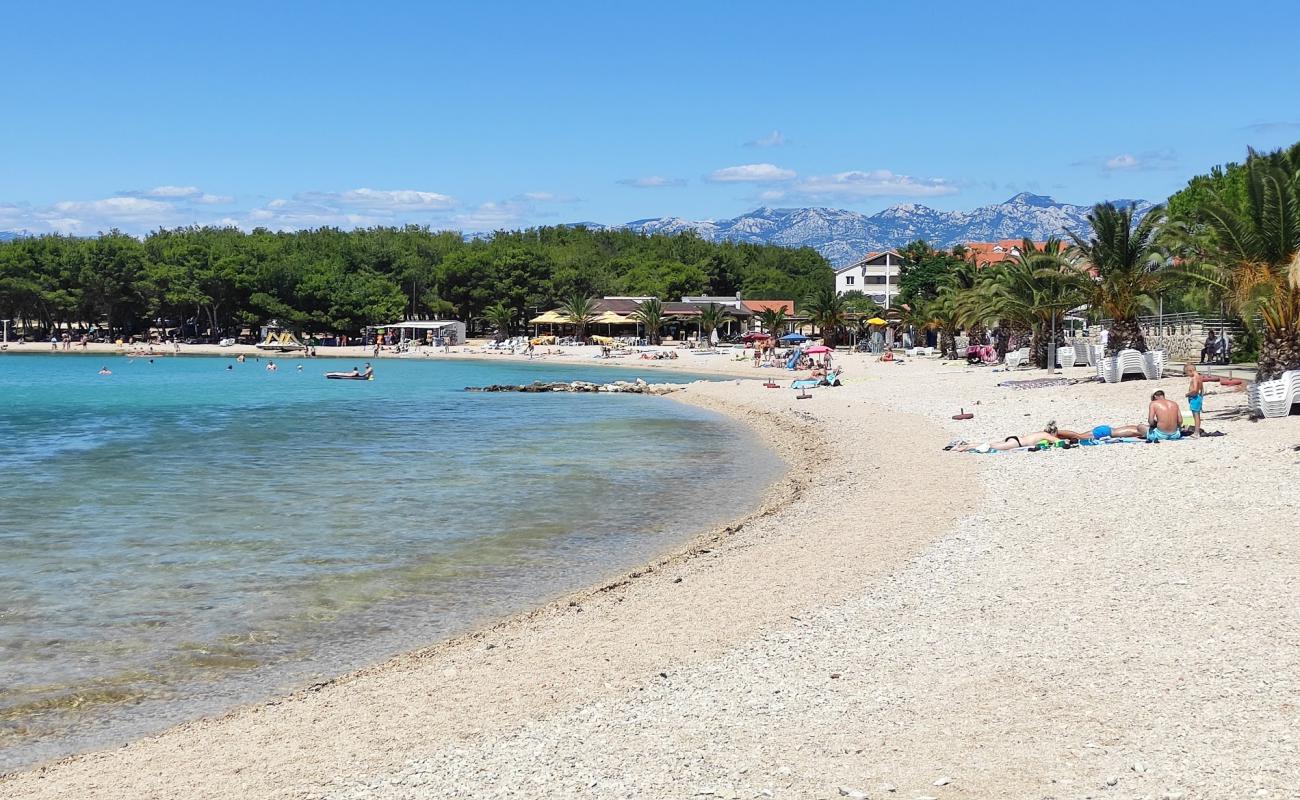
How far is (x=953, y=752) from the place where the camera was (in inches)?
235

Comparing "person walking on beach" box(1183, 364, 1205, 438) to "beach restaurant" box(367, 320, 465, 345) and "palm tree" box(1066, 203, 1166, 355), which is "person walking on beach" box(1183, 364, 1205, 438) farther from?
"beach restaurant" box(367, 320, 465, 345)

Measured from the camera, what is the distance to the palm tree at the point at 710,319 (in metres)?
85.5

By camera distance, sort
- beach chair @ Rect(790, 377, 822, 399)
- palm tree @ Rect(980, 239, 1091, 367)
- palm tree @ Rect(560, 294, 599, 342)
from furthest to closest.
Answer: palm tree @ Rect(560, 294, 599, 342) → beach chair @ Rect(790, 377, 822, 399) → palm tree @ Rect(980, 239, 1091, 367)

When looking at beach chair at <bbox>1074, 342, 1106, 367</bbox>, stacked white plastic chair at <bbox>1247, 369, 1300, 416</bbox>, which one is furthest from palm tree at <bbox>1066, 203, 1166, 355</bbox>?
stacked white plastic chair at <bbox>1247, 369, 1300, 416</bbox>

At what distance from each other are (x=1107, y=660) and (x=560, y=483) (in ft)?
44.8

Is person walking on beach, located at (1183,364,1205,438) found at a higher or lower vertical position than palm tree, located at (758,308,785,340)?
lower

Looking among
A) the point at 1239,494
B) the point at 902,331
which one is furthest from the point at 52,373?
the point at 1239,494

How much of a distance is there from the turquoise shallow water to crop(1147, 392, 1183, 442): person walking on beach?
21.4 feet

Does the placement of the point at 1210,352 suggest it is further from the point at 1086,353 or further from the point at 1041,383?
the point at 1041,383

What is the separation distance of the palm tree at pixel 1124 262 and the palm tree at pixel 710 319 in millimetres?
52115

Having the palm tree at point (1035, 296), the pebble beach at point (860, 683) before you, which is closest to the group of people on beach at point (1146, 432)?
the pebble beach at point (860, 683)

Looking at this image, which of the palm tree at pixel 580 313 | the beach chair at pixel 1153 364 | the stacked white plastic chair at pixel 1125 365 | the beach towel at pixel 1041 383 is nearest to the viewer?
the beach chair at pixel 1153 364

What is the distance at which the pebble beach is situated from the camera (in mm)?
5867

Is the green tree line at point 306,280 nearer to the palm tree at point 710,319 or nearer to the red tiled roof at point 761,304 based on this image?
the red tiled roof at point 761,304
